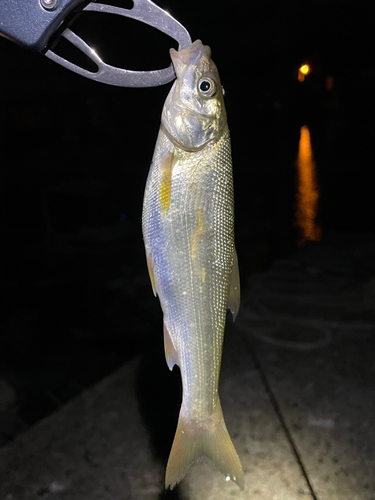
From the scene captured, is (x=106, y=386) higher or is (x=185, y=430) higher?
(x=185, y=430)

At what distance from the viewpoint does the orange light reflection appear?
8312 mm

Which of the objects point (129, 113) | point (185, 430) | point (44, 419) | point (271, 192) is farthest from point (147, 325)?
point (129, 113)

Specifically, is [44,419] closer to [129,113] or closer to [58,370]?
[58,370]

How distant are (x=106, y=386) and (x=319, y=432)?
157 centimetres

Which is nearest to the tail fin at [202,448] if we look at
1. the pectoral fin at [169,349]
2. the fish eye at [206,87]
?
the pectoral fin at [169,349]

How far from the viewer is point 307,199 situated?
1201cm

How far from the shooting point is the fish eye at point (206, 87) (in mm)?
1542

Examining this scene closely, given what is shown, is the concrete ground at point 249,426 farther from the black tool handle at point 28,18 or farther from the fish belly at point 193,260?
the black tool handle at point 28,18

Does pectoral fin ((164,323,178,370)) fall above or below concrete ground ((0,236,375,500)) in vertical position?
above

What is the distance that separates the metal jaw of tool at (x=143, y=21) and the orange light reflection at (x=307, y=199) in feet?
21.0

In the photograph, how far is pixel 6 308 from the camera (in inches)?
204

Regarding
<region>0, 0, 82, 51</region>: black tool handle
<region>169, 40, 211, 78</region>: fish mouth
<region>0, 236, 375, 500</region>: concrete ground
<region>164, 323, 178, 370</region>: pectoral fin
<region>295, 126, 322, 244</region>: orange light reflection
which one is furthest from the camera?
<region>295, 126, 322, 244</region>: orange light reflection

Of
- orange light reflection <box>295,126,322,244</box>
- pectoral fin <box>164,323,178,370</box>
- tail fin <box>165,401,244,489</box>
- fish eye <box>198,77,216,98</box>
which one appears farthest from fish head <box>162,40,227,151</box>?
orange light reflection <box>295,126,322,244</box>

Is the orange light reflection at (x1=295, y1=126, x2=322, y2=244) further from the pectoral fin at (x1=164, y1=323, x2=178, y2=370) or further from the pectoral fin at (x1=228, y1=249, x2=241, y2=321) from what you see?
the pectoral fin at (x1=164, y1=323, x2=178, y2=370)
